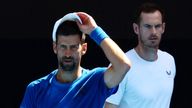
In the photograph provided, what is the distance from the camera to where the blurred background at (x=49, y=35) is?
602cm

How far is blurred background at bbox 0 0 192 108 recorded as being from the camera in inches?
237

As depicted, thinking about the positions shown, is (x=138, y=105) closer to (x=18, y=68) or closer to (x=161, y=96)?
(x=161, y=96)

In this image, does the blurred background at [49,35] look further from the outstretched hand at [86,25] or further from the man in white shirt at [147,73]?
the outstretched hand at [86,25]

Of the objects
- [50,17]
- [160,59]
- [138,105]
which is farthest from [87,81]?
[50,17]

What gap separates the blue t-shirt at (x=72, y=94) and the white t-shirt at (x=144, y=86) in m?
0.65

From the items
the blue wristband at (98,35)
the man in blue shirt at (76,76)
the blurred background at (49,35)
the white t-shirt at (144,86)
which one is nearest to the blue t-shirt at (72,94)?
the man in blue shirt at (76,76)

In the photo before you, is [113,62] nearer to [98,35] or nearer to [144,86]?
[98,35]

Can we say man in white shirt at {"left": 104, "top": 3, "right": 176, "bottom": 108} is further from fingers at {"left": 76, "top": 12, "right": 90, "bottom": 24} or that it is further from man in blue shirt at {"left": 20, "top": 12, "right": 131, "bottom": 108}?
fingers at {"left": 76, "top": 12, "right": 90, "bottom": 24}

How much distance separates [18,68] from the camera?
6.20 meters

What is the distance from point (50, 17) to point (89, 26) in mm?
2129

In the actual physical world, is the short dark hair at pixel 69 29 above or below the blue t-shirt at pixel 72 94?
above

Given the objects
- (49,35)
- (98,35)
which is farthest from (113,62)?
(49,35)

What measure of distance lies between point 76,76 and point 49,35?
2111mm

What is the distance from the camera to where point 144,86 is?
467 cm
